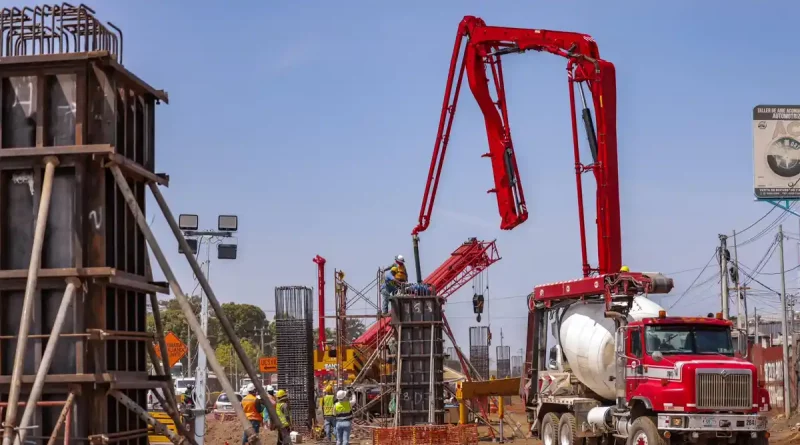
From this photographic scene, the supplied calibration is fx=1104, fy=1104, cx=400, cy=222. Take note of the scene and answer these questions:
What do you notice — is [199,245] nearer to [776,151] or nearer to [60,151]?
[60,151]

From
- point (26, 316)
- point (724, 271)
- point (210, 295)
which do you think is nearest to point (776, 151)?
point (724, 271)

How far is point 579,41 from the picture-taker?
87.8 feet

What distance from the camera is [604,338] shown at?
23.1 metres

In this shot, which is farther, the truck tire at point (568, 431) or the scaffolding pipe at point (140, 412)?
the truck tire at point (568, 431)

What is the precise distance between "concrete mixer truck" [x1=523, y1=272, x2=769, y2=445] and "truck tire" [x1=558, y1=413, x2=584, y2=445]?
0.02 metres

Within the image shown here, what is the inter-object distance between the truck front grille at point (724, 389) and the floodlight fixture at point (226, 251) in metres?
12.3

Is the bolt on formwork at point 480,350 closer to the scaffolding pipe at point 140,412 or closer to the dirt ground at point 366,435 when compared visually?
the dirt ground at point 366,435

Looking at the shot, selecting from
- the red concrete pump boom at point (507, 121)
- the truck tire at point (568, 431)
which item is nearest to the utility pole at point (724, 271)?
the red concrete pump boom at point (507, 121)

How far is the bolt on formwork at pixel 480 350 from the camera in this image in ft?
134

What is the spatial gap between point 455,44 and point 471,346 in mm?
13950

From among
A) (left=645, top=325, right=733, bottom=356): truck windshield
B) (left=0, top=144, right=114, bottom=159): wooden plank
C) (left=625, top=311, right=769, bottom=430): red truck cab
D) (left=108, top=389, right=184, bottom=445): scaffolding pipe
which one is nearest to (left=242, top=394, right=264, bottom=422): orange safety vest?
(left=625, top=311, right=769, bottom=430): red truck cab

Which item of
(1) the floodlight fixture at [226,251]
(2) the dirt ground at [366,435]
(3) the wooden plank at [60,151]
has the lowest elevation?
(2) the dirt ground at [366,435]

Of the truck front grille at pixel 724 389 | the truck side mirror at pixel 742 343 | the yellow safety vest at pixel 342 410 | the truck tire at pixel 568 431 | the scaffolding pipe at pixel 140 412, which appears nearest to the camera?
the scaffolding pipe at pixel 140 412

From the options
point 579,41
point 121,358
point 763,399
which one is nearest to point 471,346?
point 579,41
